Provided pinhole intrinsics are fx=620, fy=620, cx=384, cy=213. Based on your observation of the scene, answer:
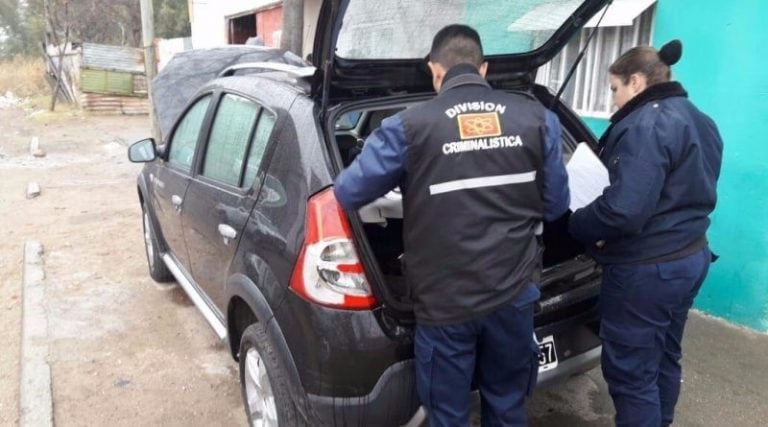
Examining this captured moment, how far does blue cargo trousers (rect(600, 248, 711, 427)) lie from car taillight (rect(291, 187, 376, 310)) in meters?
1.00

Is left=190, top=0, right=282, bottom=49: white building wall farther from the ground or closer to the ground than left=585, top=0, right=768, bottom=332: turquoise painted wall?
farther from the ground

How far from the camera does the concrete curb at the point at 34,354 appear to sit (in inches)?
124

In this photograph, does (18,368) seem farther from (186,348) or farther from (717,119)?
(717,119)

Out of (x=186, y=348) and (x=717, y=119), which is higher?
(x=717, y=119)

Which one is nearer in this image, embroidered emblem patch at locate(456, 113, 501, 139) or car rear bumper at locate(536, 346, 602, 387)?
embroidered emblem patch at locate(456, 113, 501, 139)

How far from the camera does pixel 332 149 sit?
232 centimetres

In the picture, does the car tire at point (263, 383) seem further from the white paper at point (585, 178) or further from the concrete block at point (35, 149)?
the concrete block at point (35, 149)

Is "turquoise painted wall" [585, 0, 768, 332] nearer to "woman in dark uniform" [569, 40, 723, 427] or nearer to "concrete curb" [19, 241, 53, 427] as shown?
"woman in dark uniform" [569, 40, 723, 427]

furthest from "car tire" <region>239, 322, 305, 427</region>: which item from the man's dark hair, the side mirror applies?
the side mirror

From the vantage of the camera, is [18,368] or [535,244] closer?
[535,244]

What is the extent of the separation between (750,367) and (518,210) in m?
2.45

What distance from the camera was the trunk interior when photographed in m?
2.56

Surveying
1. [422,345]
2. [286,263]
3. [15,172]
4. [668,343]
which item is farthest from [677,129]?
[15,172]

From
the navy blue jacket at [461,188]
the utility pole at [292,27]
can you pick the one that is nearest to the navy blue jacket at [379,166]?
the navy blue jacket at [461,188]
